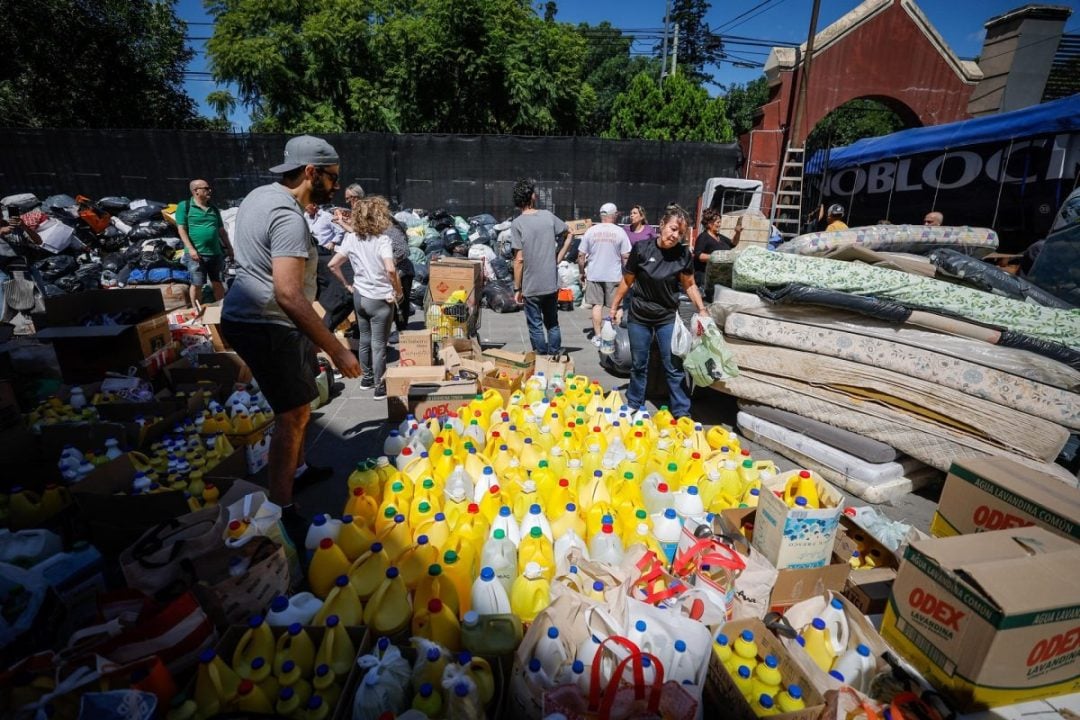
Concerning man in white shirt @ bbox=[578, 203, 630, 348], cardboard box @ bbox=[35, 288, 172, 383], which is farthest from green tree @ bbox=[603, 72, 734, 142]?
cardboard box @ bbox=[35, 288, 172, 383]

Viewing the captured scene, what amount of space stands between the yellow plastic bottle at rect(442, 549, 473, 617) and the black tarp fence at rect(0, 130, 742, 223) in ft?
37.2

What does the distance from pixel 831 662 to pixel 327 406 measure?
420cm

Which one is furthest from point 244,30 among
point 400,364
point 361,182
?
point 400,364

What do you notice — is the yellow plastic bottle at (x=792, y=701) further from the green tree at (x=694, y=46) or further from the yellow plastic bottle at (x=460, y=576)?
the green tree at (x=694, y=46)

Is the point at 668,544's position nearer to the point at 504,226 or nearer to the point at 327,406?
the point at 327,406

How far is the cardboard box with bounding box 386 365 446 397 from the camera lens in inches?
169

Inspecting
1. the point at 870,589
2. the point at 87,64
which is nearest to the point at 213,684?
the point at 870,589

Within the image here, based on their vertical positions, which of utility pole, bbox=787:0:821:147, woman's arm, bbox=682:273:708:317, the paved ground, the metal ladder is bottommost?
the paved ground

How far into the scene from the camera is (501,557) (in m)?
2.08

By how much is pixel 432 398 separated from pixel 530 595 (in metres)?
2.35

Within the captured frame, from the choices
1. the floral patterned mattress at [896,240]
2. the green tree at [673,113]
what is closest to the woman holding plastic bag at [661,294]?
the floral patterned mattress at [896,240]

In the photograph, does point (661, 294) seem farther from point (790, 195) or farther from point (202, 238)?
point (790, 195)

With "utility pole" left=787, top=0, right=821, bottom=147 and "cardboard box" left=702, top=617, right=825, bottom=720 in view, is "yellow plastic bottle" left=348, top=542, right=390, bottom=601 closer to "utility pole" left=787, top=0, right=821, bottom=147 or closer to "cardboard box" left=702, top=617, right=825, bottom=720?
"cardboard box" left=702, top=617, right=825, bottom=720

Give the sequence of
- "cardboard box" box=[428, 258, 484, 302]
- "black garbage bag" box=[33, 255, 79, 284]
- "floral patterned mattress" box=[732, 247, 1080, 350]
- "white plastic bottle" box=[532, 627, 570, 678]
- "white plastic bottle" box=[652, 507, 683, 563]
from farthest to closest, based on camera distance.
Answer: "black garbage bag" box=[33, 255, 79, 284] < "cardboard box" box=[428, 258, 484, 302] < "floral patterned mattress" box=[732, 247, 1080, 350] < "white plastic bottle" box=[652, 507, 683, 563] < "white plastic bottle" box=[532, 627, 570, 678]
